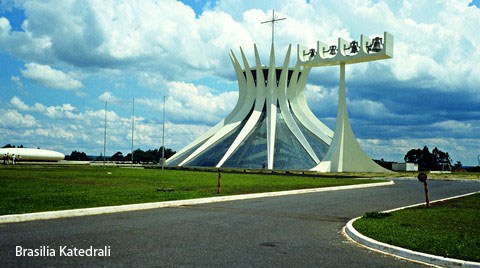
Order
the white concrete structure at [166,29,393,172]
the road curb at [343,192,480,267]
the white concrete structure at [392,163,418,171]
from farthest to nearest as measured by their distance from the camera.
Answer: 1. the white concrete structure at [392,163,418,171]
2. the white concrete structure at [166,29,393,172]
3. the road curb at [343,192,480,267]

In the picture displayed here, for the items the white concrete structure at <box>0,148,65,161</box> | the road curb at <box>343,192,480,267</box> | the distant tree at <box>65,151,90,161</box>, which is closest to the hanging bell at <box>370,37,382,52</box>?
the road curb at <box>343,192,480,267</box>

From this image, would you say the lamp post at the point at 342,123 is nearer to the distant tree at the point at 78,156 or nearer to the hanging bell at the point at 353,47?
the hanging bell at the point at 353,47

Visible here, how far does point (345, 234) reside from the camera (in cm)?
954

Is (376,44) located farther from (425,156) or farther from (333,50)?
(425,156)

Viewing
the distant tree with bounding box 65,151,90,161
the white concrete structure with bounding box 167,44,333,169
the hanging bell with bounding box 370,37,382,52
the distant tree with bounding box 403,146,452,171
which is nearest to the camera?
the hanging bell with bounding box 370,37,382,52

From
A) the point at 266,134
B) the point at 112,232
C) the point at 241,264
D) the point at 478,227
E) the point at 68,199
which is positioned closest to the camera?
the point at 241,264

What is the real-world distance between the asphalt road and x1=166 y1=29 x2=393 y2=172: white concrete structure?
3382cm

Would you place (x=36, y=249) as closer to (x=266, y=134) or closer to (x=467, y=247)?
(x=467, y=247)

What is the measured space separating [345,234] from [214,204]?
6.25 metres

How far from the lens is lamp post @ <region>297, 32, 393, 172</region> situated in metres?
44.9

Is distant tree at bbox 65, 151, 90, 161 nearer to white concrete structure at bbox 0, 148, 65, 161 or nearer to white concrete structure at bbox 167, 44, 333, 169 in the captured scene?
white concrete structure at bbox 0, 148, 65, 161

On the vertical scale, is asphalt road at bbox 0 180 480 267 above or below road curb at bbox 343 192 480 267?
below

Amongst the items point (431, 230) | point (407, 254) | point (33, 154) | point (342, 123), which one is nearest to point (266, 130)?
point (342, 123)

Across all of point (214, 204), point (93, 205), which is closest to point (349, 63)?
point (214, 204)
